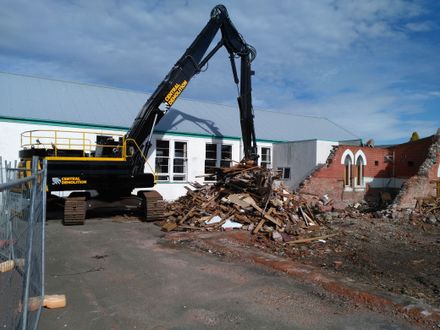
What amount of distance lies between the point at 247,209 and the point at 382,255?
191 inches

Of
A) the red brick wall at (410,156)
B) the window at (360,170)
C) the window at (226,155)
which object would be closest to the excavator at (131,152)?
the window at (226,155)

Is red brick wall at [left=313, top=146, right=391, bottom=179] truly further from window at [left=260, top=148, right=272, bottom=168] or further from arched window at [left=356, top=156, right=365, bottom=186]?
window at [left=260, top=148, right=272, bottom=168]

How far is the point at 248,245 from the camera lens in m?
10.7

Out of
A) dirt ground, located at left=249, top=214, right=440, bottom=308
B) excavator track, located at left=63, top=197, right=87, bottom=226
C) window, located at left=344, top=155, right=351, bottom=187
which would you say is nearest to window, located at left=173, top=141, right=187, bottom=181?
excavator track, located at left=63, top=197, right=87, bottom=226

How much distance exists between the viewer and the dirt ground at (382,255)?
7559 millimetres

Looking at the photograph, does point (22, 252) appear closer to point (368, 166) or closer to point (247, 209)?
point (247, 209)

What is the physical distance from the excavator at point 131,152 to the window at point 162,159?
283cm

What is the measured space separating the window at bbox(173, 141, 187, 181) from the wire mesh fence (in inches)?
538

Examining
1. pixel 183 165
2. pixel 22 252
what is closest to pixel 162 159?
pixel 183 165

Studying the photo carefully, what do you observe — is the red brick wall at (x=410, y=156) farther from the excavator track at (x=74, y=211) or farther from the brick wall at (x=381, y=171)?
the excavator track at (x=74, y=211)

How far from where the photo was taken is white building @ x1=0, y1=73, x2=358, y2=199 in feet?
54.5

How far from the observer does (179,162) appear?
1972cm

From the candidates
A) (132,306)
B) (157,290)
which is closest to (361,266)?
(157,290)

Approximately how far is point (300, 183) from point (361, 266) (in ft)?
39.8
